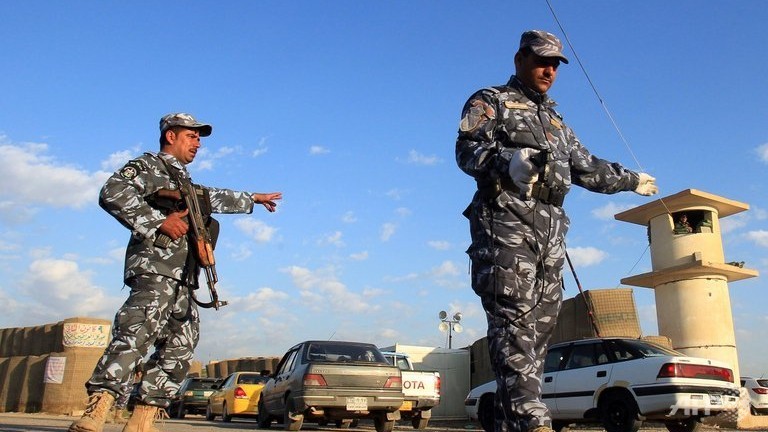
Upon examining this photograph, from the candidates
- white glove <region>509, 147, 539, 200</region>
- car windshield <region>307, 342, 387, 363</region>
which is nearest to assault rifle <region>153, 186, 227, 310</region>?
white glove <region>509, 147, 539, 200</region>

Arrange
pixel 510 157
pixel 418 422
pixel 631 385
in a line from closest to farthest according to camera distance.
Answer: pixel 510 157 < pixel 631 385 < pixel 418 422

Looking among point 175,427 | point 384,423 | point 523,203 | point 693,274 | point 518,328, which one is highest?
point 693,274

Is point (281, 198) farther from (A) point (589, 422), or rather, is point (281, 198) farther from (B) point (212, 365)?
(B) point (212, 365)

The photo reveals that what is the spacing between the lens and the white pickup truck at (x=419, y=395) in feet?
46.1

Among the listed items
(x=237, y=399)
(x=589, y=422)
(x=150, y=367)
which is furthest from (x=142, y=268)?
(x=237, y=399)

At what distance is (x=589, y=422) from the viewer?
11.3 metres

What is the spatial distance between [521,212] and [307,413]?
8.42m

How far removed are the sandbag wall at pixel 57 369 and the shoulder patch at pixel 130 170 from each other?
17.3 meters

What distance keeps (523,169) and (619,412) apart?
27.8ft

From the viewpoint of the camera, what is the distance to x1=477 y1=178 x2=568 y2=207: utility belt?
371 centimetres

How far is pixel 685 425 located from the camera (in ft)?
35.4

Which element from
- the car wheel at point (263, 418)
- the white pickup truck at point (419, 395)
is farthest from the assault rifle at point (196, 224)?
the white pickup truck at point (419, 395)

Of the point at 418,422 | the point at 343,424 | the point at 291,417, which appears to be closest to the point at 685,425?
the point at 418,422

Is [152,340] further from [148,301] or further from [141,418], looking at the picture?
[141,418]
